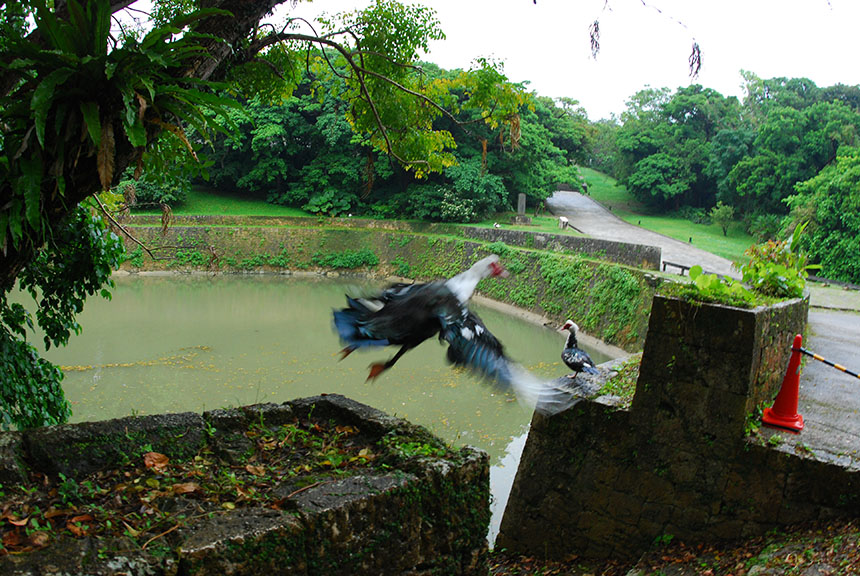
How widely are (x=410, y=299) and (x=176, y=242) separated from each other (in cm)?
1926

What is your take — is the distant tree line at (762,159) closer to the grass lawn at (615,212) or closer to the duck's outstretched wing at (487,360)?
the grass lawn at (615,212)

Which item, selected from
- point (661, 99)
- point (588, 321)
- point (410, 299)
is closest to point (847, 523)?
point (410, 299)

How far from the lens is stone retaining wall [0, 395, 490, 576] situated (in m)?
2.00

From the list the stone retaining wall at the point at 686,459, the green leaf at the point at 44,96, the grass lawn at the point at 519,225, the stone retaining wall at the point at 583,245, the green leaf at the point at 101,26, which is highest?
the green leaf at the point at 101,26

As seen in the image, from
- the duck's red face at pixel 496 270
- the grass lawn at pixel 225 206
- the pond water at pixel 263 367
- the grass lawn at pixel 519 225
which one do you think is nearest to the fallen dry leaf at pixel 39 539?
the duck's red face at pixel 496 270

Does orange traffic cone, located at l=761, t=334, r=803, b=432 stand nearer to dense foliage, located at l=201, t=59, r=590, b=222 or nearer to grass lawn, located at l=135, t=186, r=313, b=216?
dense foliage, located at l=201, t=59, r=590, b=222

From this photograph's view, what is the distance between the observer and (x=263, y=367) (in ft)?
31.7

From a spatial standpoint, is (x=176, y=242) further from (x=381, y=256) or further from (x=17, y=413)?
(x=17, y=413)

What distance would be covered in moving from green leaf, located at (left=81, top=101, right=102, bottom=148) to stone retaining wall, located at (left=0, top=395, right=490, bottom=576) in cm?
124

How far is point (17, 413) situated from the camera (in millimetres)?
3975

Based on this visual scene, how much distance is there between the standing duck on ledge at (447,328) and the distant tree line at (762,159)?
14.9 meters

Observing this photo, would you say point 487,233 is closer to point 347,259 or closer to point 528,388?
point 347,259

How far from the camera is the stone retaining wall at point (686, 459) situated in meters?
3.50

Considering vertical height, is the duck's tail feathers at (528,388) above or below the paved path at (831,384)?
above
